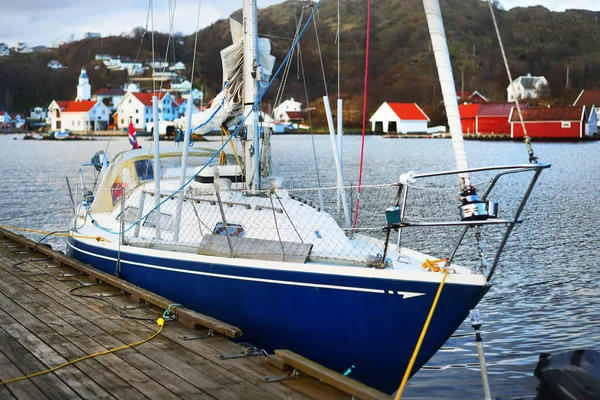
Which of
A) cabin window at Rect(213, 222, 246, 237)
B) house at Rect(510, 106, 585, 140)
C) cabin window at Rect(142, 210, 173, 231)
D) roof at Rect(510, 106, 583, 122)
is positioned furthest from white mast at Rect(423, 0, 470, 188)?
roof at Rect(510, 106, 583, 122)

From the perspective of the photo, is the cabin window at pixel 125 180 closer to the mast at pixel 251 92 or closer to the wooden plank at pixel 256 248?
the mast at pixel 251 92

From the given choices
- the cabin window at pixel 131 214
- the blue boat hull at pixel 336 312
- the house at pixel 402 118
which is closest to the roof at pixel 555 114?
the house at pixel 402 118

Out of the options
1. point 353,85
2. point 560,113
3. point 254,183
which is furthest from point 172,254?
point 353,85

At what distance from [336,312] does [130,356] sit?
231 cm

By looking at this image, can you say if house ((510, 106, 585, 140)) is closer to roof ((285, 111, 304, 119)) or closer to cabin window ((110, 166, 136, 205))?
roof ((285, 111, 304, 119))

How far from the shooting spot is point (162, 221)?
11719 mm

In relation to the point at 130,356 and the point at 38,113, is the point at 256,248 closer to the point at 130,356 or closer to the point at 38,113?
the point at 130,356

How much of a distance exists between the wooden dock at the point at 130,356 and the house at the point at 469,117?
10683 centimetres

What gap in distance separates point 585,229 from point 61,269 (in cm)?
1556

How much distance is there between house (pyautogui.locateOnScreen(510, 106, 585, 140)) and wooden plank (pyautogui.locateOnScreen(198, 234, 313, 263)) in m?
90.1

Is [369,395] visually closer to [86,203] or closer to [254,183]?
[254,183]

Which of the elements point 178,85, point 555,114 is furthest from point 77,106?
point 555,114

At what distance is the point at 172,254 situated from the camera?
10.2m

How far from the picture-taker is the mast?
38.2 ft
